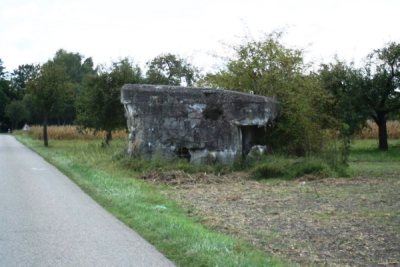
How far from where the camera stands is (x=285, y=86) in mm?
21984

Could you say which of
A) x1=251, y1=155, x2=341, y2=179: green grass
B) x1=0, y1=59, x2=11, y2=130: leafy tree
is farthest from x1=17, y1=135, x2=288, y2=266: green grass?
x1=0, y1=59, x2=11, y2=130: leafy tree

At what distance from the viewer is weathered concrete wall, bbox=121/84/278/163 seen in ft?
63.6

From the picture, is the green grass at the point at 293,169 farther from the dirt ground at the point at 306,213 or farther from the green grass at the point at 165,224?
the green grass at the point at 165,224

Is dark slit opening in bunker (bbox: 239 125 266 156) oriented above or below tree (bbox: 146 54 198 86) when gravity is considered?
below

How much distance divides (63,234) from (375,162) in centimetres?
1858

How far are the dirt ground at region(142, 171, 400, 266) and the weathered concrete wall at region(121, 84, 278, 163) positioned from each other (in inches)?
79.0

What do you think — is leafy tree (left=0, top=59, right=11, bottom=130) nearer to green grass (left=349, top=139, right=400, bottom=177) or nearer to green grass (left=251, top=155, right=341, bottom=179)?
green grass (left=349, top=139, right=400, bottom=177)

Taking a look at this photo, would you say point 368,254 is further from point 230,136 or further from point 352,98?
point 352,98

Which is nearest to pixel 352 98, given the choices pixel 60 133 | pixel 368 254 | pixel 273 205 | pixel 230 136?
pixel 230 136

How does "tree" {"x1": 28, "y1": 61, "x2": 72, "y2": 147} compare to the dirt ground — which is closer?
the dirt ground

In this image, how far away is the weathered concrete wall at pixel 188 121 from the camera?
19.4m

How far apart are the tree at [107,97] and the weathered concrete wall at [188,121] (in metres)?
12.7

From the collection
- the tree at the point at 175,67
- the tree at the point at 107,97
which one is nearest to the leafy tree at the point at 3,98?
the tree at the point at 175,67

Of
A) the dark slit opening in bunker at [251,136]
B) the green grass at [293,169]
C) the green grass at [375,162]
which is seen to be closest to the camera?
the green grass at [293,169]
